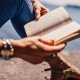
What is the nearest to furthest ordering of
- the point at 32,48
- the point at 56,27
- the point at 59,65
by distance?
the point at 32,48
the point at 56,27
the point at 59,65

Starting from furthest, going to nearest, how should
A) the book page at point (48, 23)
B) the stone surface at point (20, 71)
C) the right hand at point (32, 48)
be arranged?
the stone surface at point (20, 71), the book page at point (48, 23), the right hand at point (32, 48)

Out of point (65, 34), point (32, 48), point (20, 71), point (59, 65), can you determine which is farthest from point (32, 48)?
point (20, 71)

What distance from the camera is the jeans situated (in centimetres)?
123

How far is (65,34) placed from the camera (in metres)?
1.06

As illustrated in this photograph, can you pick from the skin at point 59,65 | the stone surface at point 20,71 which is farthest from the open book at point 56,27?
the stone surface at point 20,71

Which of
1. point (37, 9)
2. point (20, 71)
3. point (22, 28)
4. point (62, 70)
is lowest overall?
point (20, 71)

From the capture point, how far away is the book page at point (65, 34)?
1.03 metres

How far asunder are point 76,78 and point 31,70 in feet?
1.84

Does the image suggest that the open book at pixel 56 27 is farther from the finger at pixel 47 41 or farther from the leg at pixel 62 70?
the leg at pixel 62 70

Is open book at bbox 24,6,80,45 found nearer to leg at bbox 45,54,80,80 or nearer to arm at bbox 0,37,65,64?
arm at bbox 0,37,65,64

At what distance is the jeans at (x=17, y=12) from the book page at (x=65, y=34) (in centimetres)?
28

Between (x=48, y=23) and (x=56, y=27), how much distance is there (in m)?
0.06

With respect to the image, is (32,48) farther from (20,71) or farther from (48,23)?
(20,71)

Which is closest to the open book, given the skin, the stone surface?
the skin
